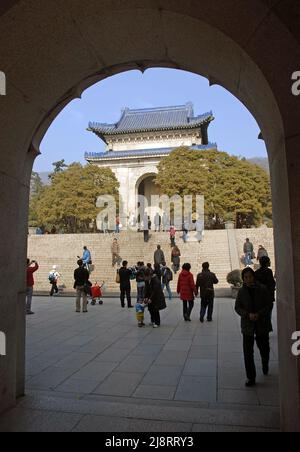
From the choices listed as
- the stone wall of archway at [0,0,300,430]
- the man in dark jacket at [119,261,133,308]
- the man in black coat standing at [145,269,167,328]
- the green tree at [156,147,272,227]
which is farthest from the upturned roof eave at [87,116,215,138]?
the stone wall of archway at [0,0,300,430]

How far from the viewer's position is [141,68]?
3926mm

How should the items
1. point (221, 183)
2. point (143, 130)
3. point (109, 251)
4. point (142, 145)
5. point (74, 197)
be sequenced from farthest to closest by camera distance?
1. point (142, 145)
2. point (143, 130)
3. point (74, 197)
4. point (221, 183)
5. point (109, 251)

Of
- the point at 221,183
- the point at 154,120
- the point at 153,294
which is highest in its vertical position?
the point at 154,120

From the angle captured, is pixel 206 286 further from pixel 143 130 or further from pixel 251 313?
pixel 143 130

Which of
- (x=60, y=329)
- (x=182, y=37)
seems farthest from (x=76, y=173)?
(x=182, y=37)

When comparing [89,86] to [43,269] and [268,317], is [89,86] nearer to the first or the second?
[268,317]

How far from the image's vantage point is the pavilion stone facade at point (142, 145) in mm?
36031

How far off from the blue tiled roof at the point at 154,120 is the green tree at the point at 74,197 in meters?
8.33

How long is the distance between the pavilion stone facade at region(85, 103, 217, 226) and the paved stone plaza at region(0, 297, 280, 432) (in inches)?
1108

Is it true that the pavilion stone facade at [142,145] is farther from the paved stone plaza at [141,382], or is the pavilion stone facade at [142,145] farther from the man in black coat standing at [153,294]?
the paved stone plaza at [141,382]

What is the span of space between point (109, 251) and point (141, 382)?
17473mm

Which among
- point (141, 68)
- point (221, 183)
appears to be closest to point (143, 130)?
point (221, 183)

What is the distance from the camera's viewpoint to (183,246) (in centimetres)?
2112

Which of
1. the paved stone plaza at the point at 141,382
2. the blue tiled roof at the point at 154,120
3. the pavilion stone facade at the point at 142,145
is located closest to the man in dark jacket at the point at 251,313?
the paved stone plaza at the point at 141,382
